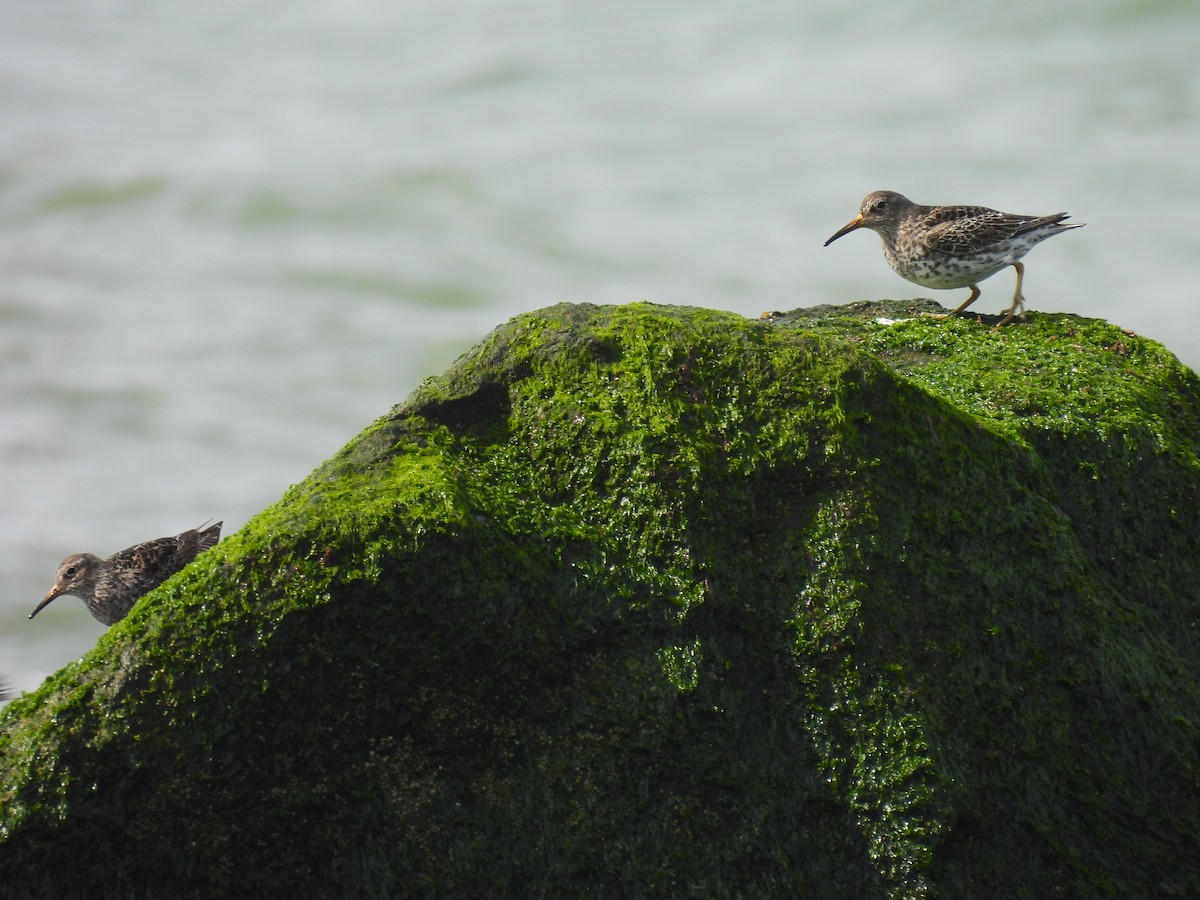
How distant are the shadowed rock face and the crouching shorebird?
2.86 meters

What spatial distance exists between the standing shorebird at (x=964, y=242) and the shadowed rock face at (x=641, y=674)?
2.88 metres

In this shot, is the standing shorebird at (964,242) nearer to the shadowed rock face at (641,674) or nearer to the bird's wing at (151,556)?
the shadowed rock face at (641,674)

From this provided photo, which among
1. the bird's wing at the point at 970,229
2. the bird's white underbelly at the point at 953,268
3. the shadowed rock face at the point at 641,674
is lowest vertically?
the shadowed rock face at the point at 641,674

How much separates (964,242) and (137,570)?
17.4 ft

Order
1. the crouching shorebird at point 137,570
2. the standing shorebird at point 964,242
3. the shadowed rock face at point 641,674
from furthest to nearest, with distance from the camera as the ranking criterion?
the standing shorebird at point 964,242 < the crouching shorebird at point 137,570 < the shadowed rock face at point 641,674

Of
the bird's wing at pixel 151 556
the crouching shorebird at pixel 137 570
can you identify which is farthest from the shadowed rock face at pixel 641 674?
the bird's wing at pixel 151 556

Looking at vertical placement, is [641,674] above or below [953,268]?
below

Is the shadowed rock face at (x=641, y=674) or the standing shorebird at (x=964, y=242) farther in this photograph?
the standing shorebird at (x=964, y=242)

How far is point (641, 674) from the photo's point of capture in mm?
4465

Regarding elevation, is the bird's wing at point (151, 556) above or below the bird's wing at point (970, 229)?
below

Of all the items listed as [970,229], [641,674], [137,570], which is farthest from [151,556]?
[970,229]

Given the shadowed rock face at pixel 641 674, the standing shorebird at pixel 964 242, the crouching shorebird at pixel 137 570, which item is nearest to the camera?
the shadowed rock face at pixel 641 674

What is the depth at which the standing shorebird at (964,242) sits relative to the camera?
7.75 m

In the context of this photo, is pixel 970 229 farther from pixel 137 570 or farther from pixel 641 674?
pixel 137 570
